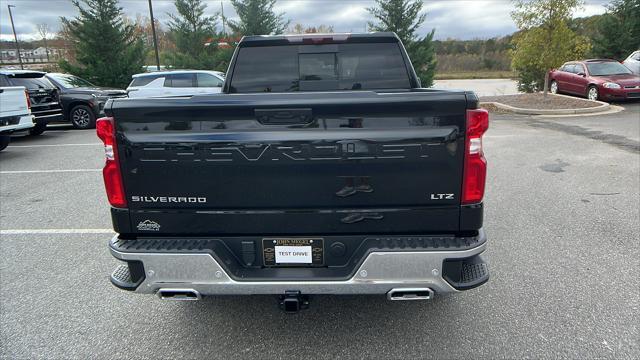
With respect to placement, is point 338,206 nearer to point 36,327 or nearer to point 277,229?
point 277,229

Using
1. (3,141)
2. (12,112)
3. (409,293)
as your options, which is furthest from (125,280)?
(3,141)

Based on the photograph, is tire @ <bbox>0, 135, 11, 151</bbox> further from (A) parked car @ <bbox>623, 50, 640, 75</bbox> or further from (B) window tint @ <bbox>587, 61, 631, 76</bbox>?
(A) parked car @ <bbox>623, 50, 640, 75</bbox>

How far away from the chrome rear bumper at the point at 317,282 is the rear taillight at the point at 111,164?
328 millimetres

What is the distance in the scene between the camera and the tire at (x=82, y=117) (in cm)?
1371

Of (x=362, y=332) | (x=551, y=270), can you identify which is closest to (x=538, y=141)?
(x=551, y=270)

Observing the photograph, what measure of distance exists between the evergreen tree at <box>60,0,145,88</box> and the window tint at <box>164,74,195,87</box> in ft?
23.7

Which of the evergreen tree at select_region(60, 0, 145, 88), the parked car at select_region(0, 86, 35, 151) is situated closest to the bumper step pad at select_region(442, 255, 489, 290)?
the parked car at select_region(0, 86, 35, 151)

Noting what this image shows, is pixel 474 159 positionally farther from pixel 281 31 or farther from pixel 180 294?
pixel 281 31

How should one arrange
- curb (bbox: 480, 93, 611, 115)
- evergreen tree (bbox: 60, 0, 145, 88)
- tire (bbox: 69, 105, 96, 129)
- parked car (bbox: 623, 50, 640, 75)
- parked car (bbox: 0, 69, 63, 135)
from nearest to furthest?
1. parked car (bbox: 0, 69, 63, 135)
2. tire (bbox: 69, 105, 96, 129)
3. curb (bbox: 480, 93, 611, 115)
4. parked car (bbox: 623, 50, 640, 75)
5. evergreen tree (bbox: 60, 0, 145, 88)

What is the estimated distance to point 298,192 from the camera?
2521 mm

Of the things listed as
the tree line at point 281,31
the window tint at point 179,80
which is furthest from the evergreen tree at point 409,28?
the window tint at point 179,80

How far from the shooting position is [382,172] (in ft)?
8.05

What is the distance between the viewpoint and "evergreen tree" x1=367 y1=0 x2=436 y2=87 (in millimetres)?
21438

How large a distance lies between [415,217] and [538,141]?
8711 mm
